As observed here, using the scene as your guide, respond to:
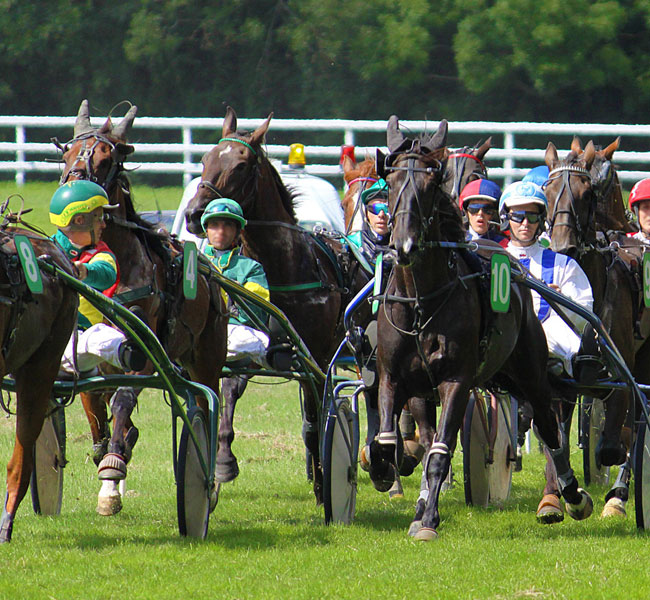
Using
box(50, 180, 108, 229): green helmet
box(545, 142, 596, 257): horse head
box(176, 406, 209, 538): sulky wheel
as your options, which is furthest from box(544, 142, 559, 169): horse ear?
box(50, 180, 108, 229): green helmet

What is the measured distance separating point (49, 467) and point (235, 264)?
171 centimetres

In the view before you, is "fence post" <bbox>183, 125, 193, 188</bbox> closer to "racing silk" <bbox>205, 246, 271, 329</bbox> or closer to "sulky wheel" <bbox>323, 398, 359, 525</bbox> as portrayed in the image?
"racing silk" <bbox>205, 246, 271, 329</bbox>

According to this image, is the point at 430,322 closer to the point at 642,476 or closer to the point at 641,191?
the point at 642,476

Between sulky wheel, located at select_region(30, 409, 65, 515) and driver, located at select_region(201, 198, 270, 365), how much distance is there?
47.0 inches

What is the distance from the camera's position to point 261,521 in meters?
7.49

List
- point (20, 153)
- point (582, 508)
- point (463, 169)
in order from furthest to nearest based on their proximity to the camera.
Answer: point (20, 153), point (463, 169), point (582, 508)

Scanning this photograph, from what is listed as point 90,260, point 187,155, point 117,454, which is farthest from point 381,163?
point 187,155

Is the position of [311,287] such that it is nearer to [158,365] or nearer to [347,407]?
[347,407]

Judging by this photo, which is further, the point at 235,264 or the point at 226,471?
the point at 226,471

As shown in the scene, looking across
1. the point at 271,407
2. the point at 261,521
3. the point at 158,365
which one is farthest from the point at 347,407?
the point at 271,407

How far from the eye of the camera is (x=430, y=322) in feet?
21.3

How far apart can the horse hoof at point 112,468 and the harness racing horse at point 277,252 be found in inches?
42.8

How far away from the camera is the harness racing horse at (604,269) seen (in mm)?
7664

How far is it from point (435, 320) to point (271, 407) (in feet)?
21.2
